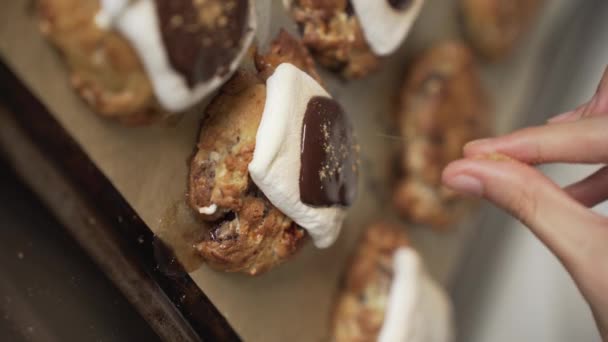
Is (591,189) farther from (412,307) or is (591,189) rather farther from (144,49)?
(144,49)

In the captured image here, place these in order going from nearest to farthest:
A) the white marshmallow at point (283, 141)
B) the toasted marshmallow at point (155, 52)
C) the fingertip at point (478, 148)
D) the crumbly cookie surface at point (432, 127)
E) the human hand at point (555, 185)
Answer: the toasted marshmallow at point (155, 52), the human hand at point (555, 185), the white marshmallow at point (283, 141), the fingertip at point (478, 148), the crumbly cookie surface at point (432, 127)

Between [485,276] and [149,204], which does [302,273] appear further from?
[485,276]

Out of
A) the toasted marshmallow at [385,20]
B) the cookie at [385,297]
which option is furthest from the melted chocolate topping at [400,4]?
the cookie at [385,297]

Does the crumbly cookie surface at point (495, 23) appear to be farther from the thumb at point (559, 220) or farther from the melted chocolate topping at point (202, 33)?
the melted chocolate topping at point (202, 33)

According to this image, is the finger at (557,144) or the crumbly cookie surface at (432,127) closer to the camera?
the finger at (557,144)

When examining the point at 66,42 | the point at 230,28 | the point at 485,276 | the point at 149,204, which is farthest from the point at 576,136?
the point at 485,276

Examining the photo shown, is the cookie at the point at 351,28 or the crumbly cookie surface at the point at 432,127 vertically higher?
the cookie at the point at 351,28
